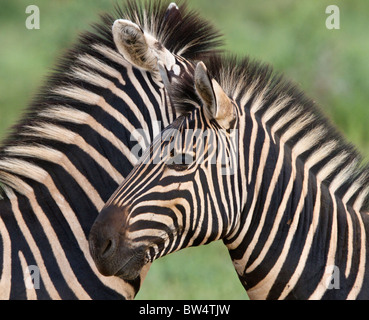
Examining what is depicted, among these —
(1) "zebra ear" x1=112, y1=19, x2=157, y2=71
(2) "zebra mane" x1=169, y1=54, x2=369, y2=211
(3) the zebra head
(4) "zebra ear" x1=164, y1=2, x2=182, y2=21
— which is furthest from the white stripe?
(4) "zebra ear" x1=164, y1=2, x2=182, y2=21

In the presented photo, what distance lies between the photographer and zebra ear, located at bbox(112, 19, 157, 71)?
5.12 m

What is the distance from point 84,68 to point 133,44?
429 millimetres

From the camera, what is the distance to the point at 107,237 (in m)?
4.25

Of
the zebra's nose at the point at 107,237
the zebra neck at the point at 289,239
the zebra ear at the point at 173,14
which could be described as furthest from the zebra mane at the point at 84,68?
the zebra neck at the point at 289,239

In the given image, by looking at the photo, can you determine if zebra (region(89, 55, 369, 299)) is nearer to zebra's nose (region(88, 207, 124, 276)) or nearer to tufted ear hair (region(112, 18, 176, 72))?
zebra's nose (region(88, 207, 124, 276))

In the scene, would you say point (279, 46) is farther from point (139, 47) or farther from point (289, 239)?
point (289, 239)

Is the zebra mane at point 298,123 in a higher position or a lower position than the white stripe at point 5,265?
higher

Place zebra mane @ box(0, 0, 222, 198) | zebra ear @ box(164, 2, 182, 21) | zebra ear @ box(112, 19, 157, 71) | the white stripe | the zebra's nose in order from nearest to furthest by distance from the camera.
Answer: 1. the zebra's nose
2. the white stripe
3. zebra mane @ box(0, 0, 222, 198)
4. zebra ear @ box(112, 19, 157, 71)
5. zebra ear @ box(164, 2, 182, 21)

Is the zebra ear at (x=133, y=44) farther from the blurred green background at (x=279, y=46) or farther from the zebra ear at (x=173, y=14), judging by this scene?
the blurred green background at (x=279, y=46)

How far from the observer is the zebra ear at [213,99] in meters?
4.32

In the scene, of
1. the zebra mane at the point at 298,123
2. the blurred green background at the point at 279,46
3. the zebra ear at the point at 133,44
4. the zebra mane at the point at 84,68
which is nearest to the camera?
the zebra mane at the point at 298,123

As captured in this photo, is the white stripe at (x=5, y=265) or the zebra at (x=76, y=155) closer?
the white stripe at (x=5, y=265)
